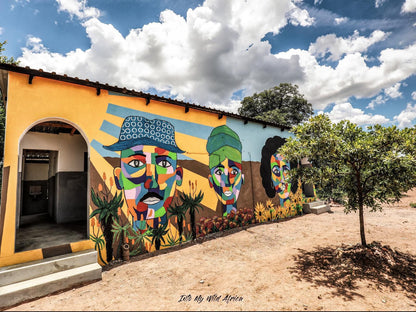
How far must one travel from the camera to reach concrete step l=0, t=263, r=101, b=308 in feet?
12.3

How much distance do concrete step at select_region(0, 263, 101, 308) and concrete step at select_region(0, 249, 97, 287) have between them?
0.26 ft

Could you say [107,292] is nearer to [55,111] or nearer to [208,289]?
[208,289]

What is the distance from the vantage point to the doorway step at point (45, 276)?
3.82 m

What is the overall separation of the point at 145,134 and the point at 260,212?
644 centimetres

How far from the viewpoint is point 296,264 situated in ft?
17.5

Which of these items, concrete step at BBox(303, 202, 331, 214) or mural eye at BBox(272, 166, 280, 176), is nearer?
mural eye at BBox(272, 166, 280, 176)

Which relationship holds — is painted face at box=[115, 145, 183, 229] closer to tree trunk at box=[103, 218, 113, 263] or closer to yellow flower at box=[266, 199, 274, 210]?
tree trunk at box=[103, 218, 113, 263]

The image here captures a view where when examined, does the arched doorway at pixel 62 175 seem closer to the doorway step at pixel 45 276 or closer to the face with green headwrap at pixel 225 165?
the doorway step at pixel 45 276

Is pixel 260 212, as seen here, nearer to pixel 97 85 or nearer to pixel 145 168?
pixel 145 168

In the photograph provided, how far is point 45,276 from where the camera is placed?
167 inches

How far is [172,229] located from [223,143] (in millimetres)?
3989

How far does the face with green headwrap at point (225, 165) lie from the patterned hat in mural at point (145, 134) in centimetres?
162

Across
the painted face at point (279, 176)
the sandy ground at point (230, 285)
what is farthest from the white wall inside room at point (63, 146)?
the painted face at point (279, 176)

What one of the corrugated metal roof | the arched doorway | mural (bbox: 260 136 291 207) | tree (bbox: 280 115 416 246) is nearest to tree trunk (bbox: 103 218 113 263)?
the arched doorway
